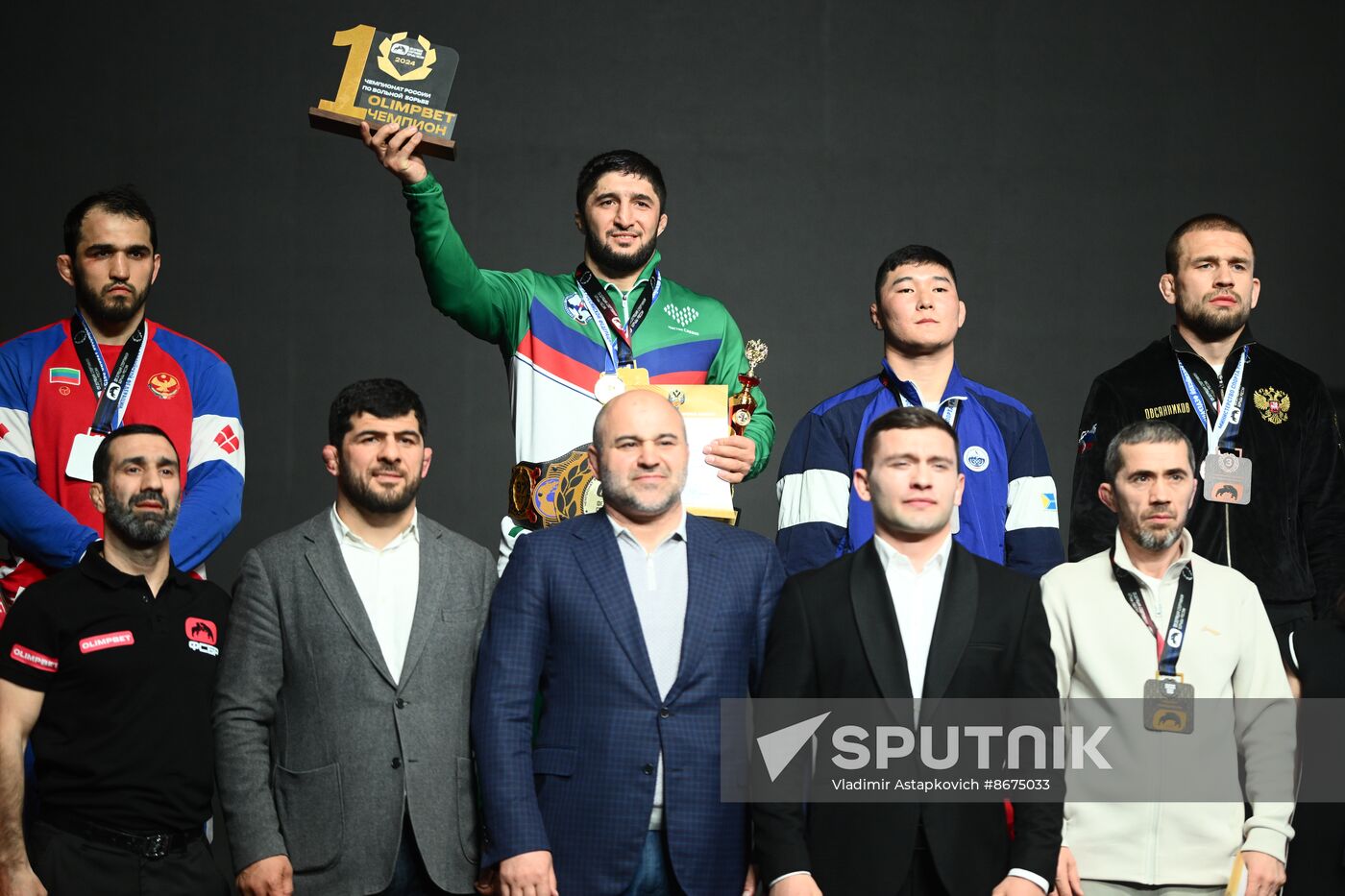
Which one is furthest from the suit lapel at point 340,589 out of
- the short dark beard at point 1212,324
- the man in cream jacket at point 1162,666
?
the short dark beard at point 1212,324

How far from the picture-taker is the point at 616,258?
3857mm

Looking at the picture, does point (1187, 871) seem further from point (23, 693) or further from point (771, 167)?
point (771, 167)

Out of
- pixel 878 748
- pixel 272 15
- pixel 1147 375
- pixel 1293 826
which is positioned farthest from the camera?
pixel 272 15

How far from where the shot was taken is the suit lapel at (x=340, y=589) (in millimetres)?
3066

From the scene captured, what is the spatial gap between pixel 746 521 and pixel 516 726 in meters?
3.31

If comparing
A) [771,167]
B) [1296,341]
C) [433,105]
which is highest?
[771,167]

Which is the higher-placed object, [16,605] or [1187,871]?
[16,605]

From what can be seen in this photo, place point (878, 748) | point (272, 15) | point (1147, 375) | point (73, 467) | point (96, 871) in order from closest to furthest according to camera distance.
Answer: point (878, 748), point (96, 871), point (73, 467), point (1147, 375), point (272, 15)

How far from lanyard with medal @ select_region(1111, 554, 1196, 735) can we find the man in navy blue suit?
0.77 metres

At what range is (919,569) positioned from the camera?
2.99 meters

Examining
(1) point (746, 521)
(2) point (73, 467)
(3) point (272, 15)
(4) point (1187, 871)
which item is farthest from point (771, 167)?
(4) point (1187, 871)

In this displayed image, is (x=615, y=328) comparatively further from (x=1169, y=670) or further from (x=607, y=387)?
(x=1169, y=670)

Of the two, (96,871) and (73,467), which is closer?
(96,871)

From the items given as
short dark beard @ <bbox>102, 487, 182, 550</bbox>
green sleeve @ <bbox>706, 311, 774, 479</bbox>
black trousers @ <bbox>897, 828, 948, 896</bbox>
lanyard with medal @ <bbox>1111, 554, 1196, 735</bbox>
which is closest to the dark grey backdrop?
green sleeve @ <bbox>706, 311, 774, 479</bbox>
